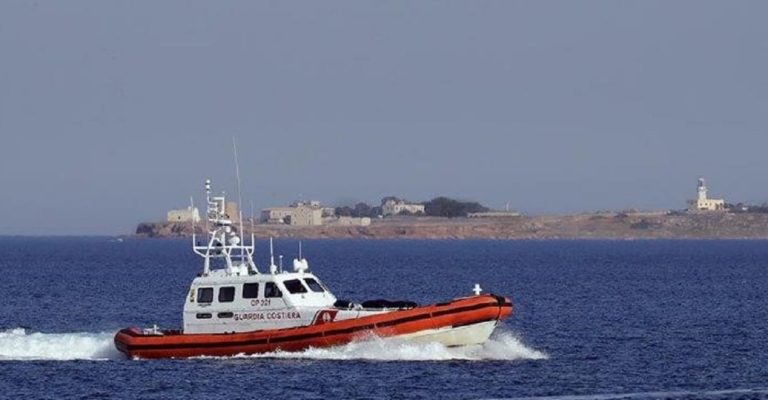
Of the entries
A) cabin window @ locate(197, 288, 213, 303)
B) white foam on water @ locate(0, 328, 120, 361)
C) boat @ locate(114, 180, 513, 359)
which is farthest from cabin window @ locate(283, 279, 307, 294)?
white foam on water @ locate(0, 328, 120, 361)

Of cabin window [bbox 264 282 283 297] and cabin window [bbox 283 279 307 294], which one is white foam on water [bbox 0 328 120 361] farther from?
cabin window [bbox 283 279 307 294]

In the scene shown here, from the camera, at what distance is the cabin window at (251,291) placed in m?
46.8

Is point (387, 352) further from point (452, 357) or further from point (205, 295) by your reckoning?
point (205, 295)

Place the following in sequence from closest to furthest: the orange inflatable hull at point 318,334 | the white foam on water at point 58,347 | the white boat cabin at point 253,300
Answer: the orange inflatable hull at point 318,334
the white boat cabin at point 253,300
the white foam on water at point 58,347

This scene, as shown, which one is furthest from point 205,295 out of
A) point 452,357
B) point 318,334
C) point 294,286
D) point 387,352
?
point 452,357

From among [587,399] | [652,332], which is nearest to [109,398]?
[587,399]

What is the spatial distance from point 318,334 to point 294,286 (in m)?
A: 1.73

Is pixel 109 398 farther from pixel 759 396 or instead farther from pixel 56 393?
pixel 759 396

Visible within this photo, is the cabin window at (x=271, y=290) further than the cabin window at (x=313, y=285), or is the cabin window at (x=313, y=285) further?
the cabin window at (x=313, y=285)

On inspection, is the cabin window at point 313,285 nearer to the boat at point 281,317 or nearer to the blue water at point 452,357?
the boat at point 281,317

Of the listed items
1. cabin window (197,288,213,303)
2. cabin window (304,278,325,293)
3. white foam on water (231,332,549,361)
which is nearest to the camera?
white foam on water (231,332,549,361)

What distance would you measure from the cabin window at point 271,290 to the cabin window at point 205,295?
160 centimetres

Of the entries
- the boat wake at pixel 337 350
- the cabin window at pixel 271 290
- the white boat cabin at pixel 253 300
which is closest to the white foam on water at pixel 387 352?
the boat wake at pixel 337 350

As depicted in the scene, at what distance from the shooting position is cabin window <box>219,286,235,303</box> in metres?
47.0
